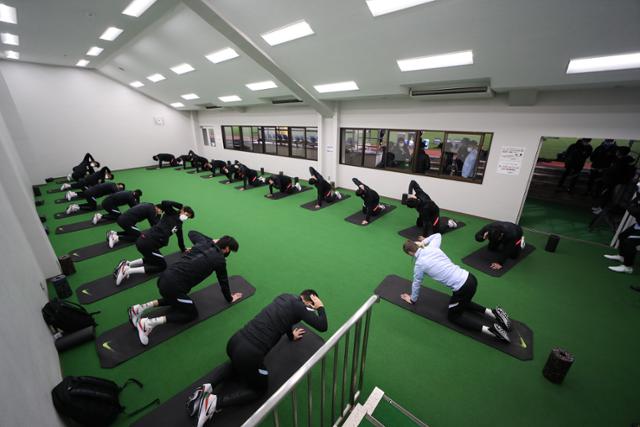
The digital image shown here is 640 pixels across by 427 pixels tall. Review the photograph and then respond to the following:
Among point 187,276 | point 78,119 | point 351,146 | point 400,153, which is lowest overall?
point 187,276

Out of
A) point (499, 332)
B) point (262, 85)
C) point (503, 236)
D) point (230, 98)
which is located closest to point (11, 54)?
point (230, 98)

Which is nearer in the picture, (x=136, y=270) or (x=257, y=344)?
(x=257, y=344)

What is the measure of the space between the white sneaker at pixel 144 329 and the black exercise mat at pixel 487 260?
4.95 meters

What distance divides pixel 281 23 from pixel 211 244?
428cm

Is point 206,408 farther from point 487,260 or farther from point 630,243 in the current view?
point 630,243

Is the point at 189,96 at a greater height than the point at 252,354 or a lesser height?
greater

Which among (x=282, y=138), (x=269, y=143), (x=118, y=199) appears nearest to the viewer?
(x=118, y=199)

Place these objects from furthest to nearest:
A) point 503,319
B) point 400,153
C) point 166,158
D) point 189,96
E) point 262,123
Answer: point 166,158 < point 262,123 < point 189,96 < point 400,153 < point 503,319

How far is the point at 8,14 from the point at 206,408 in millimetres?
8353

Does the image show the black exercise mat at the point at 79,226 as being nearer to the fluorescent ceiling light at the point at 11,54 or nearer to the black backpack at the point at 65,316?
the black backpack at the point at 65,316

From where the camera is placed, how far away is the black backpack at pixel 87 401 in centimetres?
201

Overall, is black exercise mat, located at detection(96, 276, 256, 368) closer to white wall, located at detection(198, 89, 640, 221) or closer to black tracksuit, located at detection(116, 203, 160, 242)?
black tracksuit, located at detection(116, 203, 160, 242)

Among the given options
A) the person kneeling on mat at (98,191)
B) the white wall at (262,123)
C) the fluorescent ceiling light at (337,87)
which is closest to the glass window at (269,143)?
the white wall at (262,123)

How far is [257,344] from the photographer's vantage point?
2125 millimetres
